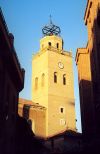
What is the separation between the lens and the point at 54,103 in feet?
152

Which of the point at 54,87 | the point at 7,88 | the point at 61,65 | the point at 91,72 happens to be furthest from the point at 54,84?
the point at 7,88

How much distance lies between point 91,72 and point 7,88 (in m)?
6.22

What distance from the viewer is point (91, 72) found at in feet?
70.1

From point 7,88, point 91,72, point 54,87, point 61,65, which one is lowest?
point 7,88

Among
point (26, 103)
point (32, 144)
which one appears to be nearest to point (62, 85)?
point (26, 103)

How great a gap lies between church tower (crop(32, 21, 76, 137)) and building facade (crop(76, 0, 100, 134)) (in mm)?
20404

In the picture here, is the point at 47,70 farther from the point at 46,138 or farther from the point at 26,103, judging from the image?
the point at 46,138

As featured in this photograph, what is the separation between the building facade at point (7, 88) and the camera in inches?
642

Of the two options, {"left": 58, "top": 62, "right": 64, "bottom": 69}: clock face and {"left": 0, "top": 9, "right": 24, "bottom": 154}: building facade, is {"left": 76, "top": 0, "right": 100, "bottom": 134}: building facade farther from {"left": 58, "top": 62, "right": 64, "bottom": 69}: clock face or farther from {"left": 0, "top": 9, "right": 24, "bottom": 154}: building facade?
{"left": 58, "top": 62, "right": 64, "bottom": 69}: clock face

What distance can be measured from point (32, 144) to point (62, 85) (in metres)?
24.1

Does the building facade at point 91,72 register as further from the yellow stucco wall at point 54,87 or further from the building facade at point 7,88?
the yellow stucco wall at point 54,87

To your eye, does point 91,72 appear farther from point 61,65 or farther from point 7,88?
point 61,65

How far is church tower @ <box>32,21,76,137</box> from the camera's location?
147 ft

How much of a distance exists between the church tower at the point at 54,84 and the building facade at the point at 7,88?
2322cm
